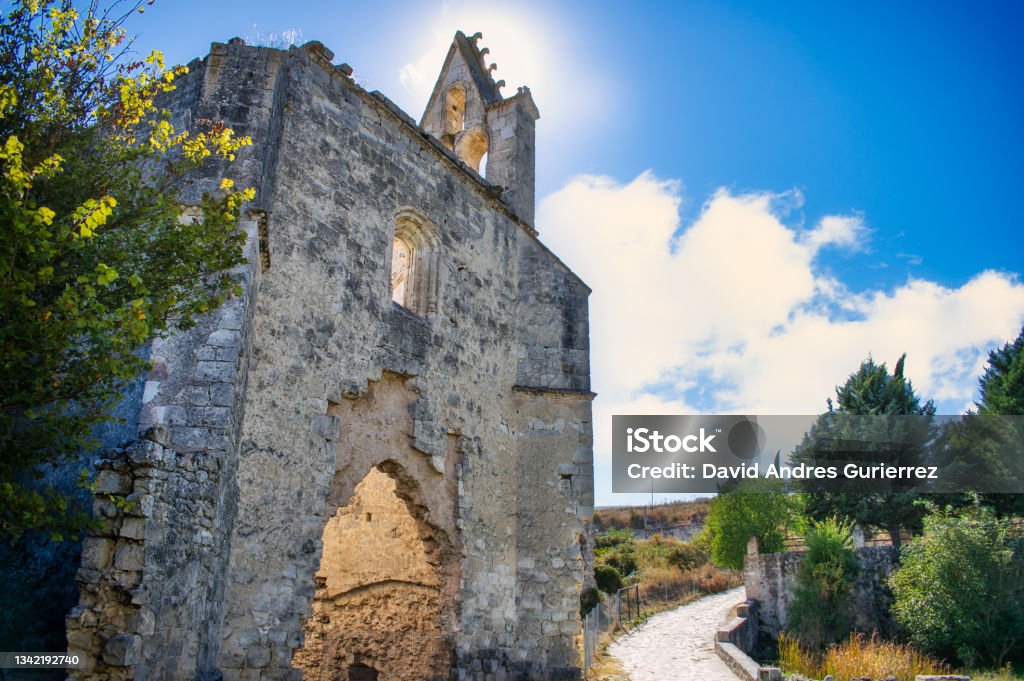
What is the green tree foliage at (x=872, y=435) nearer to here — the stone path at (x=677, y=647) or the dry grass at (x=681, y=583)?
the dry grass at (x=681, y=583)

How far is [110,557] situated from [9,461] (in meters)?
0.95

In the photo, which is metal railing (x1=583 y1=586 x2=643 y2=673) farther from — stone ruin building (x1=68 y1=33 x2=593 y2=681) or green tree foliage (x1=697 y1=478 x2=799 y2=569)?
green tree foliage (x1=697 y1=478 x2=799 y2=569)

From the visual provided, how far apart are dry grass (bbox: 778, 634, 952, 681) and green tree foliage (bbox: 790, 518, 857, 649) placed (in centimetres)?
155

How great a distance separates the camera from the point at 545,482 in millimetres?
11742

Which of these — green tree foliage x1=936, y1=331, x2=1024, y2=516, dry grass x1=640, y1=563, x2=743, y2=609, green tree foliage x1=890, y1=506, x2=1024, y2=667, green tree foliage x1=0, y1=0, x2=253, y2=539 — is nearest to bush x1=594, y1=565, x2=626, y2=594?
dry grass x1=640, y1=563, x2=743, y2=609

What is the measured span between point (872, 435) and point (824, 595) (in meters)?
10.7

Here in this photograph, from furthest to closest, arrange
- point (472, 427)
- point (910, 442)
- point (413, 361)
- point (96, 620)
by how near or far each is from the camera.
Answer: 1. point (910, 442)
2. point (472, 427)
3. point (413, 361)
4. point (96, 620)

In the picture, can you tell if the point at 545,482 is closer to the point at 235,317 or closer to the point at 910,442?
the point at 235,317

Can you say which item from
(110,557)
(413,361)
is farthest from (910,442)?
(110,557)

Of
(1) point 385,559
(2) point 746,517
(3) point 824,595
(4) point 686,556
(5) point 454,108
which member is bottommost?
(3) point 824,595

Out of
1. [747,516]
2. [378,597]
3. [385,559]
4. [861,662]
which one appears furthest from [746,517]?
[378,597]

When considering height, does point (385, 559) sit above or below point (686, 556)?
Answer: above

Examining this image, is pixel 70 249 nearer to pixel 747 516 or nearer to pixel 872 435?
pixel 747 516

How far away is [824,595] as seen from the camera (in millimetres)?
20734
